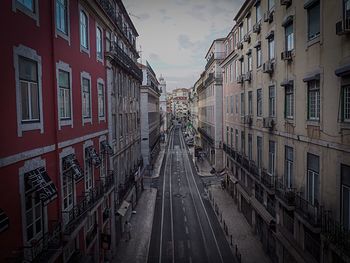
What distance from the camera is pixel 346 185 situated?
39.6 ft

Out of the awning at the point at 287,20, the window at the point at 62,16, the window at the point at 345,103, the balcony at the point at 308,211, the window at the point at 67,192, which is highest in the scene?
the awning at the point at 287,20

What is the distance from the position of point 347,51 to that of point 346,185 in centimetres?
470

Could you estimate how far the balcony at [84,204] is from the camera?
12.4 metres

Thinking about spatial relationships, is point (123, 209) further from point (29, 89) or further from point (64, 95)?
point (29, 89)

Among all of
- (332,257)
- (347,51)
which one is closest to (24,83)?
(347,51)

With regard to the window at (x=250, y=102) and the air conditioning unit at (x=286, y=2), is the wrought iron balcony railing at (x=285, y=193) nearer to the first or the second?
the window at (x=250, y=102)

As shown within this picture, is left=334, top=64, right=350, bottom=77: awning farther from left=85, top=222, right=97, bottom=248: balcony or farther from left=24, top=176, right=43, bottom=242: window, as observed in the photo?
left=85, top=222, right=97, bottom=248: balcony

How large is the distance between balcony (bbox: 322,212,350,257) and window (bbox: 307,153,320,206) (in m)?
1.24

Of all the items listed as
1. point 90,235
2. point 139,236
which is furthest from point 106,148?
point 139,236

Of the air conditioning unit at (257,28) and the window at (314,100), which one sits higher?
the air conditioning unit at (257,28)

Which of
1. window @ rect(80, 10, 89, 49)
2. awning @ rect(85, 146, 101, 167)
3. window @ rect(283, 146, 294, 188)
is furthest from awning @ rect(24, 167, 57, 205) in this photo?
window @ rect(283, 146, 294, 188)

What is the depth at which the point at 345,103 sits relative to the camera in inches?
470

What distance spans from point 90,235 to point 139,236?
9.33m

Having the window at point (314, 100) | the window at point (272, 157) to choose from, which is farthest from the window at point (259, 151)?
the window at point (314, 100)
